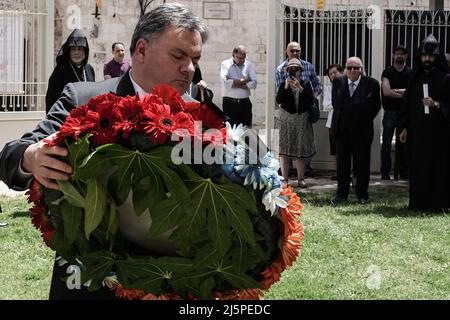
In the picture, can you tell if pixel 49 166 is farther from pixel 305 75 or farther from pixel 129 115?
pixel 305 75

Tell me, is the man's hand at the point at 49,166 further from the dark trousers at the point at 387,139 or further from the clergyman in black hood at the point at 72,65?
the dark trousers at the point at 387,139

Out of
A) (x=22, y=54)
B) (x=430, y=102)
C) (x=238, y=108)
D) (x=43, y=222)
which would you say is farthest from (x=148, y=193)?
(x=22, y=54)

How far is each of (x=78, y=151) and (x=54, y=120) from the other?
564 millimetres

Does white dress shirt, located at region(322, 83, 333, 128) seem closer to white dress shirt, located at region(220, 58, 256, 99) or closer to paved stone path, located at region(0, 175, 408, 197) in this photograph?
paved stone path, located at region(0, 175, 408, 197)

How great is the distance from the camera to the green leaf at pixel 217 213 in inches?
101

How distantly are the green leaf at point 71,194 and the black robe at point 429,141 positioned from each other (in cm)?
862

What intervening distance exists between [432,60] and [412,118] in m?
0.70

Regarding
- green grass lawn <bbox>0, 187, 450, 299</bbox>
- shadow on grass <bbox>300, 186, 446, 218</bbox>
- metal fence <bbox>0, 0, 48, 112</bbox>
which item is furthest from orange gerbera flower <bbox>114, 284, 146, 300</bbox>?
metal fence <bbox>0, 0, 48, 112</bbox>

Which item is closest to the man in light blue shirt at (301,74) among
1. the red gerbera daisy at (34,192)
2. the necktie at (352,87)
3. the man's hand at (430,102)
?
the necktie at (352,87)

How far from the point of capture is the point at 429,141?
10945 millimetres

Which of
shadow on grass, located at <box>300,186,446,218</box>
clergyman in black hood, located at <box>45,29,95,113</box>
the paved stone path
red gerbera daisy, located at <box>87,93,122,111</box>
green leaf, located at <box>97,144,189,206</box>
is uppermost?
clergyman in black hood, located at <box>45,29,95,113</box>

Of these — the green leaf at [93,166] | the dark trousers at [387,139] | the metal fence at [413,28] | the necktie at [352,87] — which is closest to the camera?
the green leaf at [93,166]

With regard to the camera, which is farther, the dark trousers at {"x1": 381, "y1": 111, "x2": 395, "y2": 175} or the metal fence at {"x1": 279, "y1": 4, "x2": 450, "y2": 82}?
the metal fence at {"x1": 279, "y1": 4, "x2": 450, "y2": 82}

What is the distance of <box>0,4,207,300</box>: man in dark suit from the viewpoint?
293 centimetres
